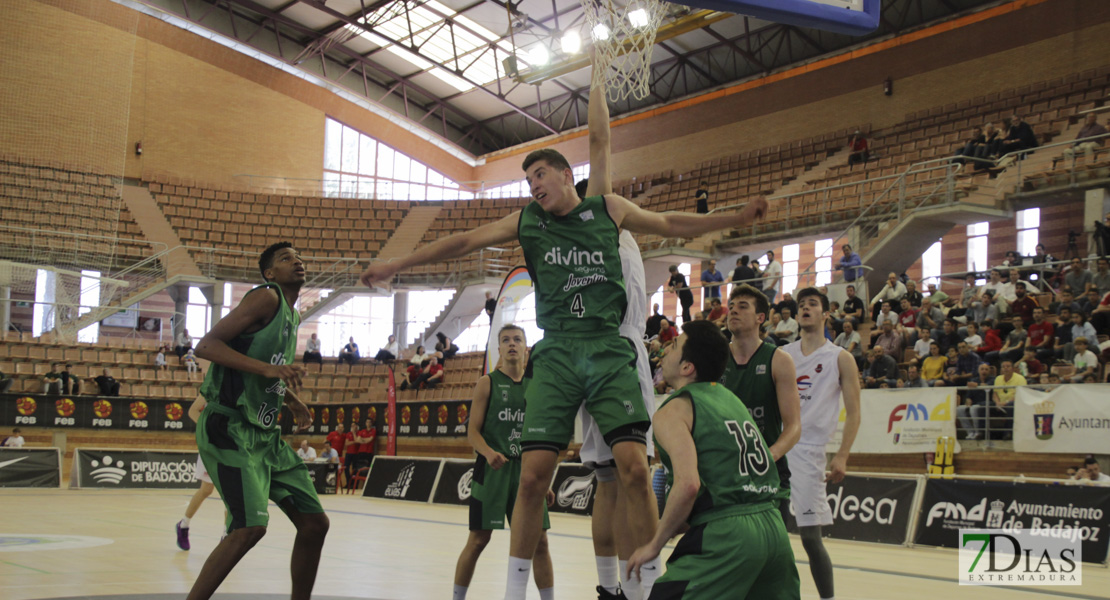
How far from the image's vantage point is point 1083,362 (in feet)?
43.3

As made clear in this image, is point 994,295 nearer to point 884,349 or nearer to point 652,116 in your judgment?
point 884,349

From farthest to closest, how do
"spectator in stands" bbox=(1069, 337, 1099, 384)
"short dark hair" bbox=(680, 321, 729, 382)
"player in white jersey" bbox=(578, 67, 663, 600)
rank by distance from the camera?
"spectator in stands" bbox=(1069, 337, 1099, 384) → "player in white jersey" bbox=(578, 67, 663, 600) → "short dark hair" bbox=(680, 321, 729, 382)

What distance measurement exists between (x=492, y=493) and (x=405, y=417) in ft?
62.1

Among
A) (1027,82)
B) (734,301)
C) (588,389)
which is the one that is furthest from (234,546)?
(1027,82)

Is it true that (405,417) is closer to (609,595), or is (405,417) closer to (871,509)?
(871,509)

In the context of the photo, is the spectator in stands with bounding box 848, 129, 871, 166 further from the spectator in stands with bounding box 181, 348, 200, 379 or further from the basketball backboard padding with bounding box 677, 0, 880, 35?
the basketball backboard padding with bounding box 677, 0, 880, 35

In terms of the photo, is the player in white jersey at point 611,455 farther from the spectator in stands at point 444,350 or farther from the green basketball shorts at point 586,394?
the spectator in stands at point 444,350

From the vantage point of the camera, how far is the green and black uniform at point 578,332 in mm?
4695

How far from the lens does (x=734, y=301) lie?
5.65 meters

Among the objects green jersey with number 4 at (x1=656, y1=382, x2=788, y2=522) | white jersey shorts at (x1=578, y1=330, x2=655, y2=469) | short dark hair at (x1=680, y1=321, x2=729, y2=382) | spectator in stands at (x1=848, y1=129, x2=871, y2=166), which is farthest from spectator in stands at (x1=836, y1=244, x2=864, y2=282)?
green jersey with number 4 at (x1=656, y1=382, x2=788, y2=522)

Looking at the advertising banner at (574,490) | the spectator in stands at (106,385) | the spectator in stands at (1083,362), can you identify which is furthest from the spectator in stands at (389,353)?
the spectator in stands at (1083,362)

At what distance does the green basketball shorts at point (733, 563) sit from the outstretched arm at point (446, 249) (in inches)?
70.5

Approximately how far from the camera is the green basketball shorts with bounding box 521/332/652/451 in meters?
4.68

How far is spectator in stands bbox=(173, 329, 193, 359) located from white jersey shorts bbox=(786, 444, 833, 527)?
24.0 m
